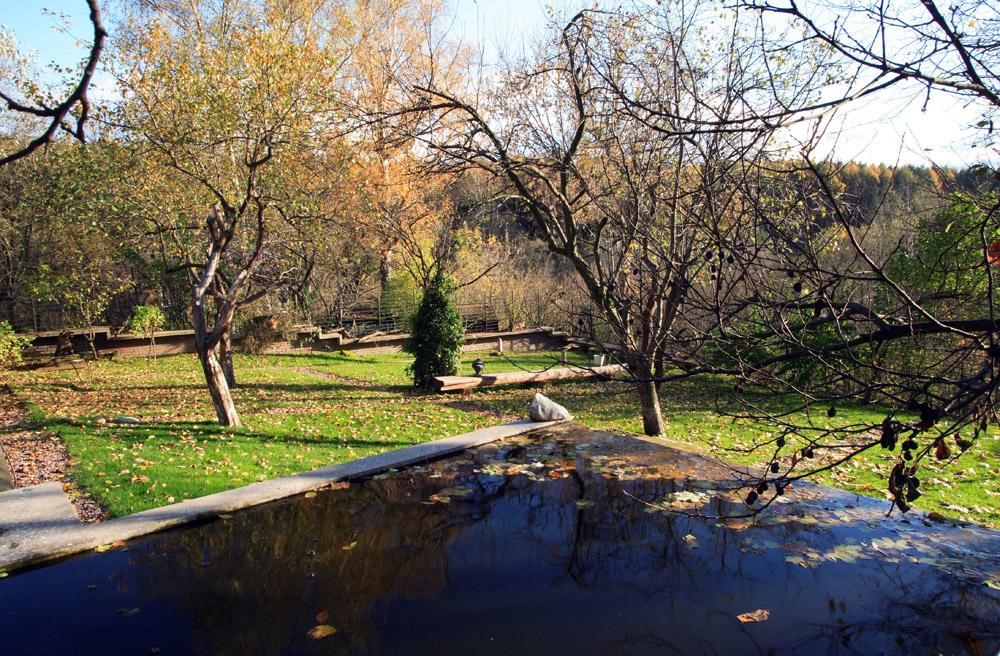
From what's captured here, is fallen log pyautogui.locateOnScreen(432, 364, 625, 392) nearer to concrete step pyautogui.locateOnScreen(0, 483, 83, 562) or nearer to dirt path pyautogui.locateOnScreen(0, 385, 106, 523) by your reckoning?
dirt path pyautogui.locateOnScreen(0, 385, 106, 523)

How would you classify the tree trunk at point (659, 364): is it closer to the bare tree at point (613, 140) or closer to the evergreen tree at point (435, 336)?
the bare tree at point (613, 140)

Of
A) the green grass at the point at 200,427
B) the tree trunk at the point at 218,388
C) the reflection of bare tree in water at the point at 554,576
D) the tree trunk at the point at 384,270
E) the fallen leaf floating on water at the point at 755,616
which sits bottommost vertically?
the fallen leaf floating on water at the point at 755,616

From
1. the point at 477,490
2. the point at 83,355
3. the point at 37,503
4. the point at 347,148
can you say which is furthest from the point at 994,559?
the point at 83,355

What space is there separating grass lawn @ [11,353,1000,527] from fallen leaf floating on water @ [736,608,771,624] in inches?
44.7

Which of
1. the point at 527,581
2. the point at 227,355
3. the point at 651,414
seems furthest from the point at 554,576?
the point at 227,355

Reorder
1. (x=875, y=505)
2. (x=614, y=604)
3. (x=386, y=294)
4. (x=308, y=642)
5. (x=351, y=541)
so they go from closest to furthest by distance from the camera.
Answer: (x=308, y=642), (x=614, y=604), (x=351, y=541), (x=875, y=505), (x=386, y=294)

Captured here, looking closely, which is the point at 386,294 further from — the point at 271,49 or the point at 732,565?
the point at 732,565

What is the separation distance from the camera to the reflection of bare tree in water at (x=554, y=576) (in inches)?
140

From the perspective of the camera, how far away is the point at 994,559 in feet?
14.3

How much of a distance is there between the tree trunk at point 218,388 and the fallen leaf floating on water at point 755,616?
7517 mm

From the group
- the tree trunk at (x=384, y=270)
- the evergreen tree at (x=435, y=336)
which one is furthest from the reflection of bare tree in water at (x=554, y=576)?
the tree trunk at (x=384, y=270)

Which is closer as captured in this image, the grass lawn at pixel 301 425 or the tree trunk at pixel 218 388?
the grass lawn at pixel 301 425

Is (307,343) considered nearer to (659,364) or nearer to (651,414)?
(651,414)

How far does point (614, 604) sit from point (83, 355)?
17181 mm
